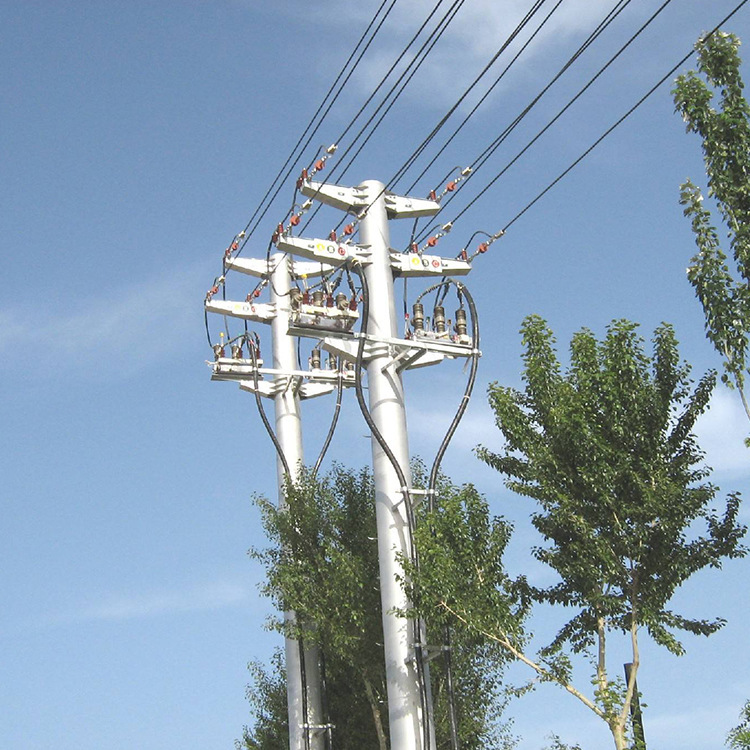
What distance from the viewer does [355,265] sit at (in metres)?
24.6

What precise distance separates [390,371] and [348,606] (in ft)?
17.5

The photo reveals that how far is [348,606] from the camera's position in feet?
87.6

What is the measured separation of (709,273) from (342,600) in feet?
35.9

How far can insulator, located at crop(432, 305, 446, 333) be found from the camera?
24.4 m

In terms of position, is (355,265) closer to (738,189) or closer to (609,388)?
(609,388)

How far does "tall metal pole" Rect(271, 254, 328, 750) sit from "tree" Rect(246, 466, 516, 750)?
705 mm

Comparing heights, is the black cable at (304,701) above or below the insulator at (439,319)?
below

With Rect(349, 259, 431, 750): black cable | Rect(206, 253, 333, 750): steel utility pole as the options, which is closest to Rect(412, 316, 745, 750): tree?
Rect(349, 259, 431, 750): black cable

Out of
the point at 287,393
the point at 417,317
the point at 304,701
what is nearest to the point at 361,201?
the point at 417,317

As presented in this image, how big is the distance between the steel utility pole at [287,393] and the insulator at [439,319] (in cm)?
583

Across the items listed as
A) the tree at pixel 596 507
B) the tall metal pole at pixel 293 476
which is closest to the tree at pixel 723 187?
the tree at pixel 596 507

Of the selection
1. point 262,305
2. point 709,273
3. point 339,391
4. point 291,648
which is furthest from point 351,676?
point 709,273

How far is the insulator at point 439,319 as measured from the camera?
2444 cm

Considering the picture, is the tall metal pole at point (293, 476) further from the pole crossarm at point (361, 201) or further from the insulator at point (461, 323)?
the insulator at point (461, 323)
